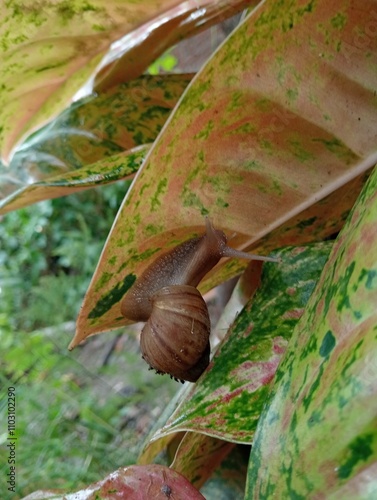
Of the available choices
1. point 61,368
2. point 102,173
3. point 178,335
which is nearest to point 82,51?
point 102,173

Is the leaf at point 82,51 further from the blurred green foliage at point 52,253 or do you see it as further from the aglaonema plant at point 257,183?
the blurred green foliage at point 52,253

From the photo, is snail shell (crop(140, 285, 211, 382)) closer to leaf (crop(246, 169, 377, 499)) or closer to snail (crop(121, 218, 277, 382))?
snail (crop(121, 218, 277, 382))

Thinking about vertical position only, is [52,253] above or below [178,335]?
below

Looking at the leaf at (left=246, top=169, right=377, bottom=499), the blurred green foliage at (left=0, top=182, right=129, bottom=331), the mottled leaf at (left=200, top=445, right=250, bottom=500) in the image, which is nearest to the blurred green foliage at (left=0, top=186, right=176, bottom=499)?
the blurred green foliage at (left=0, top=182, right=129, bottom=331)

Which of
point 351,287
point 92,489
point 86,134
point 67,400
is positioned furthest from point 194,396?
point 67,400

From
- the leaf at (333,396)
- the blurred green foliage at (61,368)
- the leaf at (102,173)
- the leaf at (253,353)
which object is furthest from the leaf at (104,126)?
the blurred green foliage at (61,368)

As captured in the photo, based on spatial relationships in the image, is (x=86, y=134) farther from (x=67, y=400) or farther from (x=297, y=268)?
(x=67, y=400)

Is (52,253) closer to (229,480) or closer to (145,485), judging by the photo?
(229,480)
